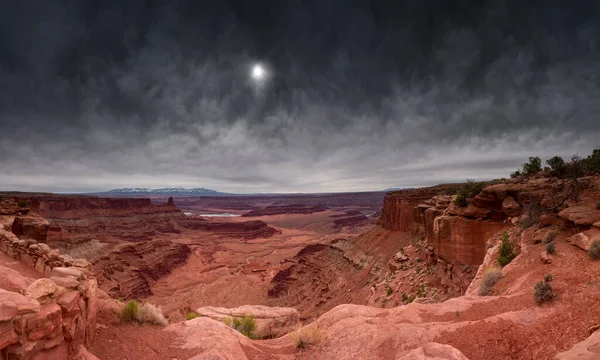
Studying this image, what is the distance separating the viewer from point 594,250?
7668 mm

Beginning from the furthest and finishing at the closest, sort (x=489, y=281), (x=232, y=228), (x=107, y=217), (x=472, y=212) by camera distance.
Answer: (x=232, y=228), (x=107, y=217), (x=472, y=212), (x=489, y=281)

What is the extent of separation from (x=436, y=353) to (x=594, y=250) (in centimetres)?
616

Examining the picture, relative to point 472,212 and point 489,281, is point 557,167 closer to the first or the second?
point 472,212

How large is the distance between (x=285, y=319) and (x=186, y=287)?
31.9 m

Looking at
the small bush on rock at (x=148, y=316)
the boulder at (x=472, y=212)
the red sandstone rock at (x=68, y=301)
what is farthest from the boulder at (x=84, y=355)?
the boulder at (x=472, y=212)

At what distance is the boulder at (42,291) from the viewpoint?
5006 millimetres

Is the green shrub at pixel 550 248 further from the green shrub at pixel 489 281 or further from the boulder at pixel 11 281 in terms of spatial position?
the boulder at pixel 11 281

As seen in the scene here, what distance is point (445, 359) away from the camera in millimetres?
4777

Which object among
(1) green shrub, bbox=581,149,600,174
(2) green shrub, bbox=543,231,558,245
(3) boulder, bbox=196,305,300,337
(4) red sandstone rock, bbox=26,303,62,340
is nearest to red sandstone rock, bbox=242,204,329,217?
(3) boulder, bbox=196,305,300,337

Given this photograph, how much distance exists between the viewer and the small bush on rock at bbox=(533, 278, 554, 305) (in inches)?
269

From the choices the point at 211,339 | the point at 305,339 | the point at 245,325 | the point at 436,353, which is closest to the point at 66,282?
the point at 211,339

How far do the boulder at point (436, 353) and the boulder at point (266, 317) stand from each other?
294 inches

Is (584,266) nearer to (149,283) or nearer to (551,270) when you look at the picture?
(551,270)

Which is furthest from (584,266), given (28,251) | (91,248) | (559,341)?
(91,248)
